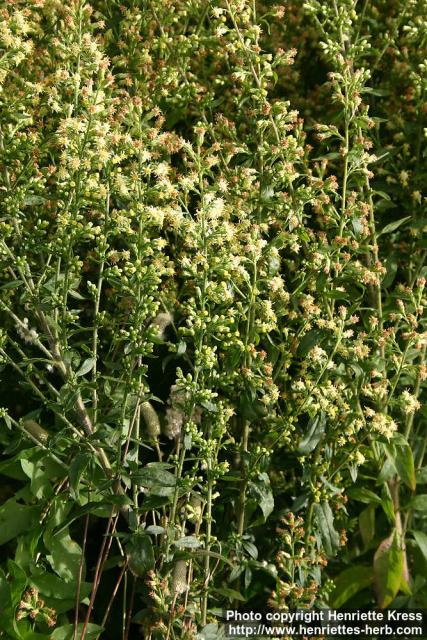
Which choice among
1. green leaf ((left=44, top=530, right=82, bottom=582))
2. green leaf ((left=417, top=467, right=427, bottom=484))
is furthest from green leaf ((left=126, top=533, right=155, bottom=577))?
green leaf ((left=417, top=467, right=427, bottom=484))

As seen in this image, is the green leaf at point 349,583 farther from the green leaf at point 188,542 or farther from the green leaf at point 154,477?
the green leaf at point 154,477

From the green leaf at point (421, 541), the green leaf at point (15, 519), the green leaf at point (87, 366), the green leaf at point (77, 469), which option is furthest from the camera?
the green leaf at point (421, 541)

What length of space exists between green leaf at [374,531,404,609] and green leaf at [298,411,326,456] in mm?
473

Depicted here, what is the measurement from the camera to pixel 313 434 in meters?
2.45

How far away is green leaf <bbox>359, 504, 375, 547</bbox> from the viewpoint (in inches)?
108

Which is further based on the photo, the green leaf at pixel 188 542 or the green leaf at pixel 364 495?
the green leaf at pixel 364 495

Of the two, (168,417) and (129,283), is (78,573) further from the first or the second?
(129,283)

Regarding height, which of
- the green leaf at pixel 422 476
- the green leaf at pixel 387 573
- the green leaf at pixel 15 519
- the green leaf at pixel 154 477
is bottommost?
the green leaf at pixel 387 573

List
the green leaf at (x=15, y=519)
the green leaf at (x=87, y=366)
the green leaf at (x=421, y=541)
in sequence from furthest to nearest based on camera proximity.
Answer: the green leaf at (x=421, y=541) < the green leaf at (x=15, y=519) < the green leaf at (x=87, y=366)

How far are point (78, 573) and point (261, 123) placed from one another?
1.46 m

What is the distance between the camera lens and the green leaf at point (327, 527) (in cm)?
252

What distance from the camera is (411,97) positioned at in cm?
285

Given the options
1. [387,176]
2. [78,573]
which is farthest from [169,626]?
[387,176]

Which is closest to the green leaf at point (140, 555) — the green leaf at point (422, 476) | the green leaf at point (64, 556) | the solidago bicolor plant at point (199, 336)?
the solidago bicolor plant at point (199, 336)
